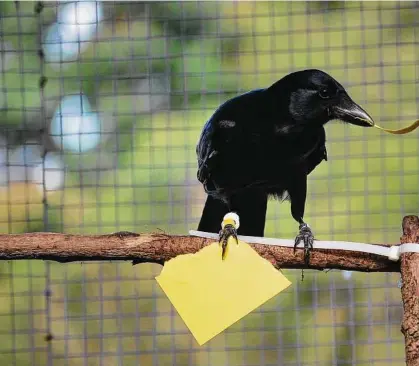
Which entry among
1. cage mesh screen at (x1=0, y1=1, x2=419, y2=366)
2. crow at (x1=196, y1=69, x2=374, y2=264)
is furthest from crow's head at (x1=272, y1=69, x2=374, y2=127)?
cage mesh screen at (x1=0, y1=1, x2=419, y2=366)

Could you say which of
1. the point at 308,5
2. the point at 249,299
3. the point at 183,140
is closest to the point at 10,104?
the point at 183,140

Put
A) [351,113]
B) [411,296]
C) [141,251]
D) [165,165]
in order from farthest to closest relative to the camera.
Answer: [165,165] < [351,113] < [141,251] < [411,296]

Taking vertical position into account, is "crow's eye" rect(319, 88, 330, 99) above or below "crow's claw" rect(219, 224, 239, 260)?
above

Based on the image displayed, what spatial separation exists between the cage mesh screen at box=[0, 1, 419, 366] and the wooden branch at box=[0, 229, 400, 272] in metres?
0.78

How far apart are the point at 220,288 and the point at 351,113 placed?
25 cm

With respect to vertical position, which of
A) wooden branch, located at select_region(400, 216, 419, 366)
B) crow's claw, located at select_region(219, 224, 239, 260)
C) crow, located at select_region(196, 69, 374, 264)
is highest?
crow, located at select_region(196, 69, 374, 264)

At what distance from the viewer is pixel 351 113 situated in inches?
27.0

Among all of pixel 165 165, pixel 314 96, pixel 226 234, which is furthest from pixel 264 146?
pixel 165 165

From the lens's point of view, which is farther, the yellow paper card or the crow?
the crow

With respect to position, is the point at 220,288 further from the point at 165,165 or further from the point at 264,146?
the point at 165,165

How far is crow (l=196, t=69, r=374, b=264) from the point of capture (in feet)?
2.44

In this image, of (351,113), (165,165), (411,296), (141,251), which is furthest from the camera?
(165,165)

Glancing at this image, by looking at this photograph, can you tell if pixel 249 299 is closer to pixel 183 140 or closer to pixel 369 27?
pixel 183 140

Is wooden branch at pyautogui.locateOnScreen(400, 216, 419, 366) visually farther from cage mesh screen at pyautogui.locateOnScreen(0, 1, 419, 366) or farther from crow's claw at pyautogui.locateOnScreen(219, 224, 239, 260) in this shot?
cage mesh screen at pyautogui.locateOnScreen(0, 1, 419, 366)
